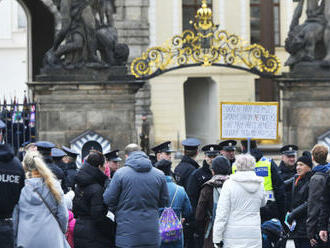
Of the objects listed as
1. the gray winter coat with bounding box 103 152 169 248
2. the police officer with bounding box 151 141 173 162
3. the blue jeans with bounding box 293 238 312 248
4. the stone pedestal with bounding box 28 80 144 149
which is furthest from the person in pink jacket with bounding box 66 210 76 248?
the stone pedestal with bounding box 28 80 144 149

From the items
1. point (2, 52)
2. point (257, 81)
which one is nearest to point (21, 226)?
point (257, 81)

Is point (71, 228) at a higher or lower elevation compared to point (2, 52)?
lower

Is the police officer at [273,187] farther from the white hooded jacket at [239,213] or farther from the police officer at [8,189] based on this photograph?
the police officer at [8,189]

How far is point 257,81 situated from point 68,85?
1833 centimetres

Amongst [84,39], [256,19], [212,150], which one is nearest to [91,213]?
[212,150]

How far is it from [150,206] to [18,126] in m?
8.87

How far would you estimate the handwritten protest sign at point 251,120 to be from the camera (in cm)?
1653

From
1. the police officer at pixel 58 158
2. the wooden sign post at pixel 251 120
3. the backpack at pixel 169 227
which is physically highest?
the wooden sign post at pixel 251 120

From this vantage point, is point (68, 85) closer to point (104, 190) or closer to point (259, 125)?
point (259, 125)

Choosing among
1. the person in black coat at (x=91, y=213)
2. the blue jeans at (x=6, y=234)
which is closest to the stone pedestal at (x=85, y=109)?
the person in black coat at (x=91, y=213)

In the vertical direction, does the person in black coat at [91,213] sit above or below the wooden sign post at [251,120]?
below

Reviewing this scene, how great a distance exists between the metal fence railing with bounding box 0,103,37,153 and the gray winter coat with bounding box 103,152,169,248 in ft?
27.9

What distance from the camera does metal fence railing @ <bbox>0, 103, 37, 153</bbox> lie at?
1941cm

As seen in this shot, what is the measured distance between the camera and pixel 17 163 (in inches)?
388
